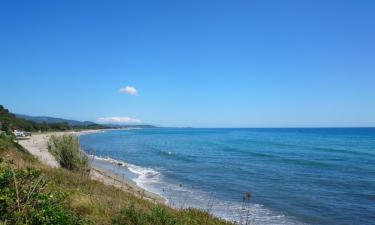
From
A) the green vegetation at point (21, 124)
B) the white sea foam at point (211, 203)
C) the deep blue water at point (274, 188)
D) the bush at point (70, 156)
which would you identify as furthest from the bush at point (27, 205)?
the green vegetation at point (21, 124)

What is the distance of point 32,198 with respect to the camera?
21.6 ft

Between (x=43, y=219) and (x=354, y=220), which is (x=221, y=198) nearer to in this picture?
(x=354, y=220)

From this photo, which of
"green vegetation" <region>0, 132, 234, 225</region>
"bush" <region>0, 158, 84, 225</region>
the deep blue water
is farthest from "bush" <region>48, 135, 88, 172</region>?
"bush" <region>0, 158, 84, 225</region>

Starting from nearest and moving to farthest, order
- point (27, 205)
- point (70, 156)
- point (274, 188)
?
1. point (27, 205)
2. point (70, 156)
3. point (274, 188)

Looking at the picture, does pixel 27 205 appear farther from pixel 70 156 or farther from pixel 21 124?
pixel 21 124

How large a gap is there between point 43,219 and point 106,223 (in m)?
2.39

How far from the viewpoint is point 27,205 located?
6.35m

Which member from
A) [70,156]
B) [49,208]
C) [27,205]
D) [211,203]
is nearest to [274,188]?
[211,203]

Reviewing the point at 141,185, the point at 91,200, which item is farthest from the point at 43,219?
the point at 141,185

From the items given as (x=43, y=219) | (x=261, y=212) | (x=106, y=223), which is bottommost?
(x=261, y=212)

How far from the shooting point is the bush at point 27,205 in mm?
6078

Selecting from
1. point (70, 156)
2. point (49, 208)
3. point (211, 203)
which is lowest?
point (211, 203)

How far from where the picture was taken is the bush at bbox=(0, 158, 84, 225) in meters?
6.08

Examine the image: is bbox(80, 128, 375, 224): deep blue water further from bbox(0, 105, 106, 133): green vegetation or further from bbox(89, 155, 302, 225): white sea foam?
bbox(0, 105, 106, 133): green vegetation
